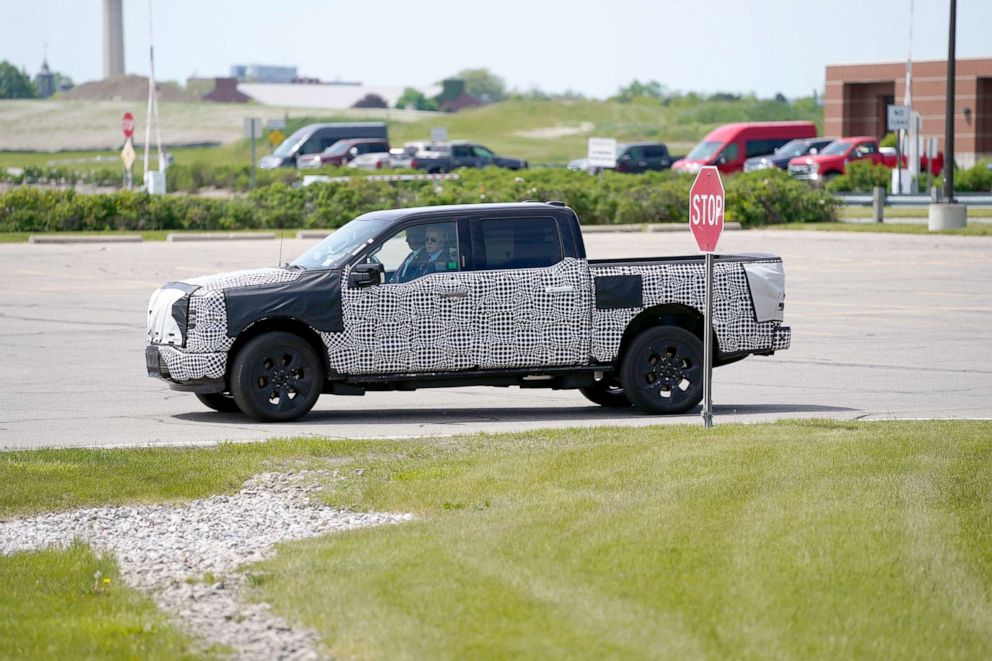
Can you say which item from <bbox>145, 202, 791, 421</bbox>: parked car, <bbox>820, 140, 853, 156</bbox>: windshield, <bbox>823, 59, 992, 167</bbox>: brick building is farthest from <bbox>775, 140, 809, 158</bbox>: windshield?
<bbox>145, 202, 791, 421</bbox>: parked car

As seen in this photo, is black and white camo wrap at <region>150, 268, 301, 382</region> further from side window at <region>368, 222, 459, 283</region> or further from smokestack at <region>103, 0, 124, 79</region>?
smokestack at <region>103, 0, 124, 79</region>

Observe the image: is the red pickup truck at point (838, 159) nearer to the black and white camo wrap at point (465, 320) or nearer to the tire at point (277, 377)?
the black and white camo wrap at point (465, 320)

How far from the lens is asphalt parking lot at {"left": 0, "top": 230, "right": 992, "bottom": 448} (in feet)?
42.3

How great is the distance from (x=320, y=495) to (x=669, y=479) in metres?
2.09

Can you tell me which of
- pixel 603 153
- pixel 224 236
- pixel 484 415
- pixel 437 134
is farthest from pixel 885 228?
pixel 437 134

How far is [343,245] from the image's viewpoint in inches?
526

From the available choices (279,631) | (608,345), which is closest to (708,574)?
(279,631)

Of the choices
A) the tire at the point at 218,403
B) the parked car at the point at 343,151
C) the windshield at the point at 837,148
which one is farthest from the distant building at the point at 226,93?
the tire at the point at 218,403

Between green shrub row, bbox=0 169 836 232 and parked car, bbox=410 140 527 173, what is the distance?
18.1 metres

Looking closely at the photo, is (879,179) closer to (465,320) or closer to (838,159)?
(838,159)

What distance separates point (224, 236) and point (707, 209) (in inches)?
1102

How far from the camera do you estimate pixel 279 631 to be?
6.48 m

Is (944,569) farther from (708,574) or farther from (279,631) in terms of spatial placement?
(279,631)

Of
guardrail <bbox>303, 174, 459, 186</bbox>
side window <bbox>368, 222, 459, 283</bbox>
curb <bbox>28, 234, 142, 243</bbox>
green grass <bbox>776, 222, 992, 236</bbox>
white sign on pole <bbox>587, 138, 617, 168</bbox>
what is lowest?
curb <bbox>28, 234, 142, 243</bbox>
